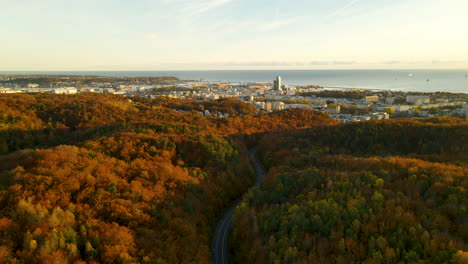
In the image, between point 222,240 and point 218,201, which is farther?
point 218,201

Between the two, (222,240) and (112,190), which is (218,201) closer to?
(222,240)

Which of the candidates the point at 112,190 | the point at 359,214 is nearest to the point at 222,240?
the point at 112,190

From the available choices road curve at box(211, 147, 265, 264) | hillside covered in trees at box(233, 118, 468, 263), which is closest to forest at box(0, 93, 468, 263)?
hillside covered in trees at box(233, 118, 468, 263)

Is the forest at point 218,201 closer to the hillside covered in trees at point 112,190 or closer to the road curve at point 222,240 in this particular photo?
the hillside covered in trees at point 112,190

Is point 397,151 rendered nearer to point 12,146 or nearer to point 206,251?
point 206,251

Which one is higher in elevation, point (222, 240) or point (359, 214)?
point (359, 214)

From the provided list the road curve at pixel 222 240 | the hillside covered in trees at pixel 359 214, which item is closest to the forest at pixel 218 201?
the hillside covered in trees at pixel 359 214
